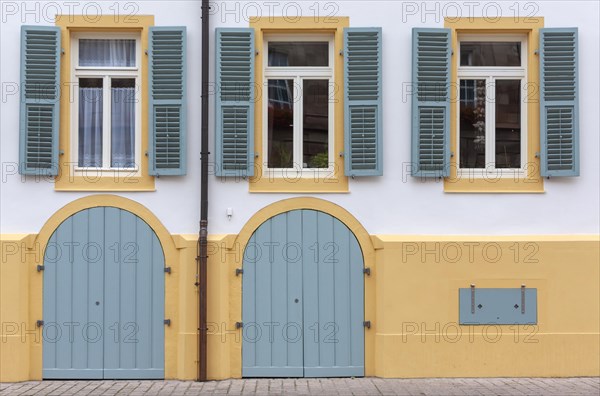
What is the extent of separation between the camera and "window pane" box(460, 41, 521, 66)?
10.6 metres

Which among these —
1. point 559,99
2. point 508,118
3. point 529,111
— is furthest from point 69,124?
point 559,99

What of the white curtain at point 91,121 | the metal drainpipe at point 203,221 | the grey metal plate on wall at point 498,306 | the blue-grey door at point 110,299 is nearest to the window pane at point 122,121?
the white curtain at point 91,121

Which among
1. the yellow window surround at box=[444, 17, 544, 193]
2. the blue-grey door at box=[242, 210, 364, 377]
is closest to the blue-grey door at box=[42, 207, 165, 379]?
the blue-grey door at box=[242, 210, 364, 377]

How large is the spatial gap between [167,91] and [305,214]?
2170mm

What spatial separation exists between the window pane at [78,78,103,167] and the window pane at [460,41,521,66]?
14.6 ft

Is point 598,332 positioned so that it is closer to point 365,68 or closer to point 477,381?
point 477,381

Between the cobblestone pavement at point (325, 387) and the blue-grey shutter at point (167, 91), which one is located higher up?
the blue-grey shutter at point (167, 91)

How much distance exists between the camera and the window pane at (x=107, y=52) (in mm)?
10578

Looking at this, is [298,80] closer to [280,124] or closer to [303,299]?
[280,124]

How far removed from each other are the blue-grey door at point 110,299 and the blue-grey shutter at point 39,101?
2.56ft

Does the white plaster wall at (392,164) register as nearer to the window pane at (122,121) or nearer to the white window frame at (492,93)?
the white window frame at (492,93)

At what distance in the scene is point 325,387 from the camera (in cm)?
987

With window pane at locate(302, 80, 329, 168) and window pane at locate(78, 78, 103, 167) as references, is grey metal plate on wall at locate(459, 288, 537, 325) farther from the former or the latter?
window pane at locate(78, 78, 103, 167)

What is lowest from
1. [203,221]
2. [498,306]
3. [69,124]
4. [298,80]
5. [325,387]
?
[325,387]
